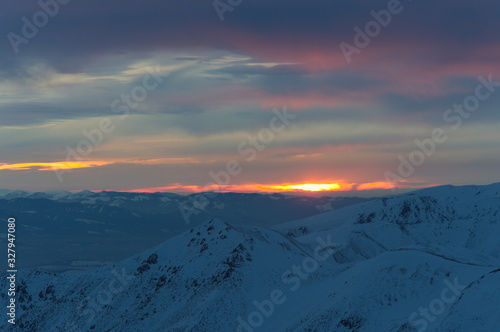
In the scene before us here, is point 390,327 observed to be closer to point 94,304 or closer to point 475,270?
point 475,270

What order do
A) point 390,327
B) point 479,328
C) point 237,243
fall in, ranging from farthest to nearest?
point 237,243 → point 390,327 → point 479,328

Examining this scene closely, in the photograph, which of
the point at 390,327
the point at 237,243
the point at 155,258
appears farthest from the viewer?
the point at 155,258

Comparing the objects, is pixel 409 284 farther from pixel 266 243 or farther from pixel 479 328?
pixel 266 243

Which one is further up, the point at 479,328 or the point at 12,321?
the point at 12,321

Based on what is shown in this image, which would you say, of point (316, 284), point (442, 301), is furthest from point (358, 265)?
point (442, 301)

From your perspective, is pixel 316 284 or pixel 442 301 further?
pixel 316 284

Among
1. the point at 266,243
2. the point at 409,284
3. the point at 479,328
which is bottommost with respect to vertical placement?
the point at 479,328
